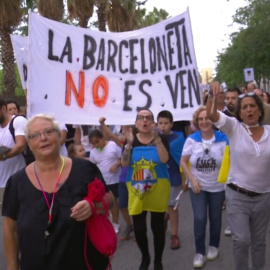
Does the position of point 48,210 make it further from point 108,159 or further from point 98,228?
point 108,159

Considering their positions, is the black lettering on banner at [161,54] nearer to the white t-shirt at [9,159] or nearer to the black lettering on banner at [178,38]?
the black lettering on banner at [178,38]

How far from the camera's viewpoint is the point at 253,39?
2748cm

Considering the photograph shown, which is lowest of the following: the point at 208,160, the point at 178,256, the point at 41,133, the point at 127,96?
the point at 178,256

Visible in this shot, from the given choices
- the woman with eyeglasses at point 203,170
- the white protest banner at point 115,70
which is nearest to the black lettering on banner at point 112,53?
the white protest banner at point 115,70

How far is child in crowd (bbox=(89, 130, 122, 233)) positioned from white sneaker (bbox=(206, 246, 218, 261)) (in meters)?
1.59

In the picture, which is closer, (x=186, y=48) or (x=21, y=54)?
(x=186, y=48)

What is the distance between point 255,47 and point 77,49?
22.5 meters

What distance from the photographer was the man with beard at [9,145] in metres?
4.88

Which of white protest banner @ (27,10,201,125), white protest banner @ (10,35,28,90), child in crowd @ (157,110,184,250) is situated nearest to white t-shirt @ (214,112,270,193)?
child in crowd @ (157,110,184,250)

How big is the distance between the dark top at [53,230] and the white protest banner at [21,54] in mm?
4900

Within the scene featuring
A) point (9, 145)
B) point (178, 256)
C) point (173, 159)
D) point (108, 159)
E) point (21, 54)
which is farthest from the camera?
point (21, 54)

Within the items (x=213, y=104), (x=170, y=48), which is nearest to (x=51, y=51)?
(x=170, y=48)

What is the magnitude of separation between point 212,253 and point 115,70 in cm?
259

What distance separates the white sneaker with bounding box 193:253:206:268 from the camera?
17.4ft
